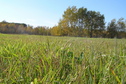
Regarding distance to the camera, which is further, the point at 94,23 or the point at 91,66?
the point at 94,23

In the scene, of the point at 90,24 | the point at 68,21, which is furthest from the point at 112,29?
the point at 68,21

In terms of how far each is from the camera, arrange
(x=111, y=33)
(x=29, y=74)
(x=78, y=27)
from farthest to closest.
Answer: (x=111, y=33) < (x=78, y=27) < (x=29, y=74)

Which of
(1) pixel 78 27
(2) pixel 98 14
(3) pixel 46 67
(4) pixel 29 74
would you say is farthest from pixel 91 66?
(2) pixel 98 14

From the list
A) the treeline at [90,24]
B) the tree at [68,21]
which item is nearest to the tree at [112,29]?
the treeline at [90,24]

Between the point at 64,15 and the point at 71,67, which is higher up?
the point at 64,15

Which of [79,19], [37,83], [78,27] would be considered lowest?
[37,83]

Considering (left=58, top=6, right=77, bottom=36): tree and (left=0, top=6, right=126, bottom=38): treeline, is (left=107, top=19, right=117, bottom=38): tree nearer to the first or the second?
(left=0, top=6, right=126, bottom=38): treeline

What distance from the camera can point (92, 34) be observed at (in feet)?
159

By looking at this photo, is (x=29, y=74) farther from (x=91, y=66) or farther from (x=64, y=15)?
(x=64, y=15)

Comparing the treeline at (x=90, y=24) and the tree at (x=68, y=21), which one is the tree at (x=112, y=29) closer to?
the treeline at (x=90, y=24)

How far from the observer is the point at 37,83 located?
890 mm

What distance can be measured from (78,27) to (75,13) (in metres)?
6.08

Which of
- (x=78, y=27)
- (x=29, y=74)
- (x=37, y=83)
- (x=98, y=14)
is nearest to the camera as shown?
(x=37, y=83)

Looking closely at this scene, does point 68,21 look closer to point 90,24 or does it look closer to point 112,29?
point 90,24
